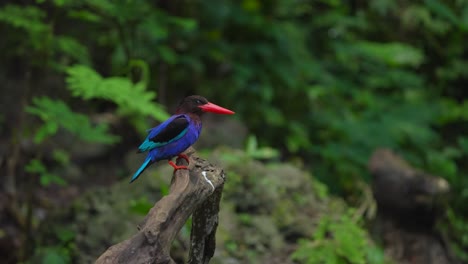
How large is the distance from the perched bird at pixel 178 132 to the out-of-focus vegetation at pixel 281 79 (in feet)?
6.49

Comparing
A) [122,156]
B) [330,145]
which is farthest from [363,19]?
[122,156]

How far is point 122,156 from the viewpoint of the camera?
248 inches

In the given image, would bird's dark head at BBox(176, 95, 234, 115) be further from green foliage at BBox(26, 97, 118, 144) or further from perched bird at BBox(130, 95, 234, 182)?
green foliage at BBox(26, 97, 118, 144)

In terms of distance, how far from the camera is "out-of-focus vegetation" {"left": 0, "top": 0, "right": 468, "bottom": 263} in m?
5.41

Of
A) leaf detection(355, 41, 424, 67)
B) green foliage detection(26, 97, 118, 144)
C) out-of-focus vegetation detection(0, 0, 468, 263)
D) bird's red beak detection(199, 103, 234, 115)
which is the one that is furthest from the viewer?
leaf detection(355, 41, 424, 67)

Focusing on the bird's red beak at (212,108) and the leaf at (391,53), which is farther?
the leaf at (391,53)

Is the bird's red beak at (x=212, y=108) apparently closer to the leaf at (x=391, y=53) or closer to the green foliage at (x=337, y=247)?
the green foliage at (x=337, y=247)

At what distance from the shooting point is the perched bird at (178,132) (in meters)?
2.59

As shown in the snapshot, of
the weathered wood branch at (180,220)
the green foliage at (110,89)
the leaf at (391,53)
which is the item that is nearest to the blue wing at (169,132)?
the weathered wood branch at (180,220)

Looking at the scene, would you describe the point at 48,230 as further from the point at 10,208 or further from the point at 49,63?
the point at 49,63

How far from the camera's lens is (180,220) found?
2182 millimetres

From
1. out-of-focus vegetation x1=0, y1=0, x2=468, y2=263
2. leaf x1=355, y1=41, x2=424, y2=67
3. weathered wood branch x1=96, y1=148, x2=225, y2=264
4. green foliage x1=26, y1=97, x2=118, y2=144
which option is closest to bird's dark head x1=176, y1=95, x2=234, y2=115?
weathered wood branch x1=96, y1=148, x2=225, y2=264

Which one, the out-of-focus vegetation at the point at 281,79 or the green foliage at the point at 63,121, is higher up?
the green foliage at the point at 63,121

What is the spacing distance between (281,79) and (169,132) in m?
4.73
